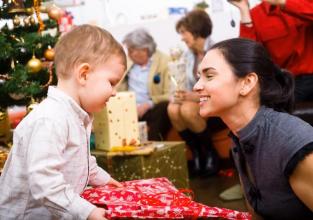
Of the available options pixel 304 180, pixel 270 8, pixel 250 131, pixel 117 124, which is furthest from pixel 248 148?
pixel 270 8

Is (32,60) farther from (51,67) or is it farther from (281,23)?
(281,23)

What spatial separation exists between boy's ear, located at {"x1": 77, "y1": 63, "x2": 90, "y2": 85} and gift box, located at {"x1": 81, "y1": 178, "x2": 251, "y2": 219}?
0.36 meters

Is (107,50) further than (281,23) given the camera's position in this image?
No

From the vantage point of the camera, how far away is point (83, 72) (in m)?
1.43

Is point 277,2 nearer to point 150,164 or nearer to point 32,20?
point 150,164

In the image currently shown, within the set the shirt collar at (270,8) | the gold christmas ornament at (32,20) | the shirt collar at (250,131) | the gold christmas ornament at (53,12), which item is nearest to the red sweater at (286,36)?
the shirt collar at (270,8)

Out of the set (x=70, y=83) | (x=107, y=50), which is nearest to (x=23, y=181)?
(x=70, y=83)

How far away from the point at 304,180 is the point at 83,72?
0.70 meters

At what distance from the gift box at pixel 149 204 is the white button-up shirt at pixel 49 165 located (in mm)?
77

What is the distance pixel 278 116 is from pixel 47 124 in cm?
65

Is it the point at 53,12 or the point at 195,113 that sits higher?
the point at 53,12

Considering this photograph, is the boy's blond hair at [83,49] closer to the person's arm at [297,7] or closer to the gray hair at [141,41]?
the person's arm at [297,7]

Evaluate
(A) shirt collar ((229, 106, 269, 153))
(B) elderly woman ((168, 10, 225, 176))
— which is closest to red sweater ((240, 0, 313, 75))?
(B) elderly woman ((168, 10, 225, 176))

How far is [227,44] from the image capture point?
1449 mm
